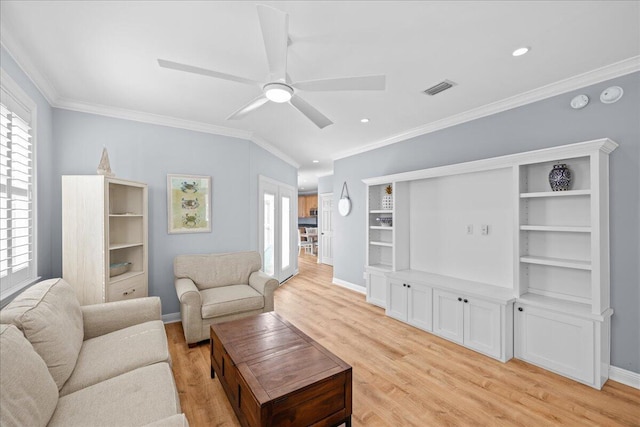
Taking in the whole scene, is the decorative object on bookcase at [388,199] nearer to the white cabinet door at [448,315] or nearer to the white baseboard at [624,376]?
the white cabinet door at [448,315]

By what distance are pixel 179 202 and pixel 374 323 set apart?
3.00 metres

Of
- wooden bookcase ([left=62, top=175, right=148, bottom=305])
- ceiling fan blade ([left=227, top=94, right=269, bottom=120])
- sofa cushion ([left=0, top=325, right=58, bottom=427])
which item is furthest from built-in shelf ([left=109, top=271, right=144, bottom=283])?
ceiling fan blade ([left=227, top=94, right=269, bottom=120])

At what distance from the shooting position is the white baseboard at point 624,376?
229 centimetres

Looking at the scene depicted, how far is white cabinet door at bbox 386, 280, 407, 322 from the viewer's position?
3.67 m

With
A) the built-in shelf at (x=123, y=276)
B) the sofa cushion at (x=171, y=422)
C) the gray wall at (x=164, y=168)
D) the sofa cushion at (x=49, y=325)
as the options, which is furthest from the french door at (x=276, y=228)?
the sofa cushion at (x=171, y=422)

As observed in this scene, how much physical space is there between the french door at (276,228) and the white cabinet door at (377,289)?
189 centimetres

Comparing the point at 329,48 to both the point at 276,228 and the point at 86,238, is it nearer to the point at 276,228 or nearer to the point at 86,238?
the point at 86,238

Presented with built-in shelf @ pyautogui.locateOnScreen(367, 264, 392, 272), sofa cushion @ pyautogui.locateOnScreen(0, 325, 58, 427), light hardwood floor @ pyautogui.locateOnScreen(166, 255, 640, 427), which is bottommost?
light hardwood floor @ pyautogui.locateOnScreen(166, 255, 640, 427)

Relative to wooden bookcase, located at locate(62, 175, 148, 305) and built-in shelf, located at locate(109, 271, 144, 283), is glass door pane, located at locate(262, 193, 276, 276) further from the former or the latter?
wooden bookcase, located at locate(62, 175, 148, 305)

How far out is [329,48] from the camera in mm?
2090

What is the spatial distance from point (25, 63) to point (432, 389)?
4.19 metres

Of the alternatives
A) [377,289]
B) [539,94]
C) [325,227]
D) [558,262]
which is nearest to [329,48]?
[539,94]

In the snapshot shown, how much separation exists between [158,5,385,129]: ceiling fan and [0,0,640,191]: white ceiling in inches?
12.0

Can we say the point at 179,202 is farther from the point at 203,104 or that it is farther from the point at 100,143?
the point at 203,104
